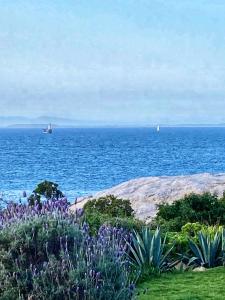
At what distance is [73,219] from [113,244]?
2.02 ft

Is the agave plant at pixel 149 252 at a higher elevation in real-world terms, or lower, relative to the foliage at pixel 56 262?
lower

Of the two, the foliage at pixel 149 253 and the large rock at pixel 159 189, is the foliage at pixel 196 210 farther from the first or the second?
the foliage at pixel 149 253

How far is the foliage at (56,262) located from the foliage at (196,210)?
10.2 metres

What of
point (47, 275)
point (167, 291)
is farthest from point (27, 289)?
point (167, 291)

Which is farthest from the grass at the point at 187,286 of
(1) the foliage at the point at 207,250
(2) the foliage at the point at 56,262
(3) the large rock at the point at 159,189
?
(3) the large rock at the point at 159,189

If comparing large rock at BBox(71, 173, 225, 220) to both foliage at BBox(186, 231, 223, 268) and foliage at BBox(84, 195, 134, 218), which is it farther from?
foliage at BBox(186, 231, 223, 268)

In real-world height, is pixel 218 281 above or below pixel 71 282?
below

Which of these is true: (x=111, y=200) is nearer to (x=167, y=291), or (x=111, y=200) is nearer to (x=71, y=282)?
(x=167, y=291)

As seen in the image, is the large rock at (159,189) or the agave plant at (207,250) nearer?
the agave plant at (207,250)

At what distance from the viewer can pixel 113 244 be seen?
6.45 m

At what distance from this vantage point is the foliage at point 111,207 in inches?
704

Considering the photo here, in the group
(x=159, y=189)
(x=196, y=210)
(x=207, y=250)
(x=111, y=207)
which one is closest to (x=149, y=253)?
(x=207, y=250)

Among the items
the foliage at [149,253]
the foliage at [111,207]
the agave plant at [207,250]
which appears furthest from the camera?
the foliage at [111,207]

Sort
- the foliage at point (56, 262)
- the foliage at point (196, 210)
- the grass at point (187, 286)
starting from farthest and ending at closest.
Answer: the foliage at point (196, 210) → the grass at point (187, 286) → the foliage at point (56, 262)
